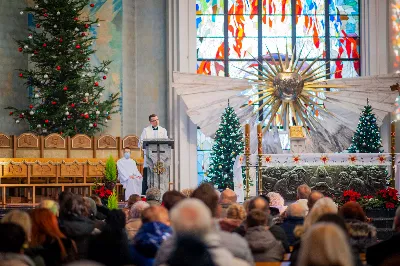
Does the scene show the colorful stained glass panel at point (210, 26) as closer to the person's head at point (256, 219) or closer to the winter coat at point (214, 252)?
the person's head at point (256, 219)

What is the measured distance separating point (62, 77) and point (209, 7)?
4.79 meters

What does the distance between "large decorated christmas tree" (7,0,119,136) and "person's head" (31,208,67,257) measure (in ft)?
39.5

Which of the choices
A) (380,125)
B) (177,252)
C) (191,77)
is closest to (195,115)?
(191,77)

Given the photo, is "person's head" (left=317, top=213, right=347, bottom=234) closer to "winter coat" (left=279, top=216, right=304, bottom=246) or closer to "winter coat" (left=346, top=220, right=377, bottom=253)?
"winter coat" (left=346, top=220, right=377, bottom=253)

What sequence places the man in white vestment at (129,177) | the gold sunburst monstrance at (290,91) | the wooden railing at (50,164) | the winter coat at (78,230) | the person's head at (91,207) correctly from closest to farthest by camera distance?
the winter coat at (78,230)
the person's head at (91,207)
the man in white vestment at (129,177)
the wooden railing at (50,164)
the gold sunburst monstrance at (290,91)

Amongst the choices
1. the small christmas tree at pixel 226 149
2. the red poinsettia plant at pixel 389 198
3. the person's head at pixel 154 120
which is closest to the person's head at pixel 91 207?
the red poinsettia plant at pixel 389 198

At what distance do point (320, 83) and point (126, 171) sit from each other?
643cm

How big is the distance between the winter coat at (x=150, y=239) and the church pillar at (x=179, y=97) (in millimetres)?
14152

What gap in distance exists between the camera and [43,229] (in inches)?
248

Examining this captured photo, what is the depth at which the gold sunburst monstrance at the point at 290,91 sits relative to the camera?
20219 millimetres

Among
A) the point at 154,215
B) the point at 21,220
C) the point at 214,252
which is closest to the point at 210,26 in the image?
the point at 154,215

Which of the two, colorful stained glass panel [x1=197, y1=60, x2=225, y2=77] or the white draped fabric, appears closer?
the white draped fabric

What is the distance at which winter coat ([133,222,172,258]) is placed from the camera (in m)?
6.21

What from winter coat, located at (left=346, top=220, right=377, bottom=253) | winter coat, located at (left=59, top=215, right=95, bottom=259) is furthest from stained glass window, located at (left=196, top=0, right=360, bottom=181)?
winter coat, located at (left=346, top=220, right=377, bottom=253)
